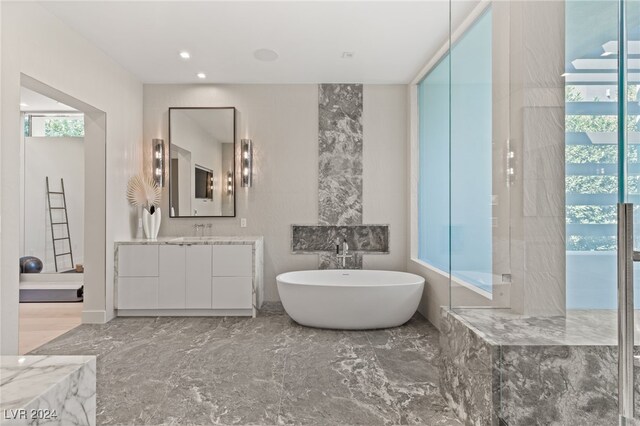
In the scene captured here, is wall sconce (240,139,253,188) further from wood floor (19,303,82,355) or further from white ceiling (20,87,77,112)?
white ceiling (20,87,77,112)

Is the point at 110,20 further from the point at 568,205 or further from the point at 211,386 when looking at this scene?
the point at 568,205

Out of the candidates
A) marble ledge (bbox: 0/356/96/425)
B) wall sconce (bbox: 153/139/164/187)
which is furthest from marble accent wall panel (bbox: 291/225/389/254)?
marble ledge (bbox: 0/356/96/425)

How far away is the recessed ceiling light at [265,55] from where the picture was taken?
12.3ft

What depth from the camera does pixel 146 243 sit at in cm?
409

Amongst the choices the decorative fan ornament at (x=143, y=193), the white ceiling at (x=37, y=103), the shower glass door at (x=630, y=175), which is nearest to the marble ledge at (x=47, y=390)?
the shower glass door at (x=630, y=175)

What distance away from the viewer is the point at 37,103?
5.45 m

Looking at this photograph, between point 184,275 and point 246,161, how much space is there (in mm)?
1544

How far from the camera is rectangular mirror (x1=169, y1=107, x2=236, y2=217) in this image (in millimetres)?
4723

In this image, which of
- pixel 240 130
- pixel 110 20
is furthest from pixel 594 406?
pixel 240 130

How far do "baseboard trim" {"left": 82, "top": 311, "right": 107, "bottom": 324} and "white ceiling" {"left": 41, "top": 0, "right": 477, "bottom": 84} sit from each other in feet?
8.68

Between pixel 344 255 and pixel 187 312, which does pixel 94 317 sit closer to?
pixel 187 312

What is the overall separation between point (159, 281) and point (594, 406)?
12.6ft

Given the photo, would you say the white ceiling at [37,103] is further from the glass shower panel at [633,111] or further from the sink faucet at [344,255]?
the glass shower panel at [633,111]

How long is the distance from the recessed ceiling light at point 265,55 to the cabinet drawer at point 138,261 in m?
2.27
